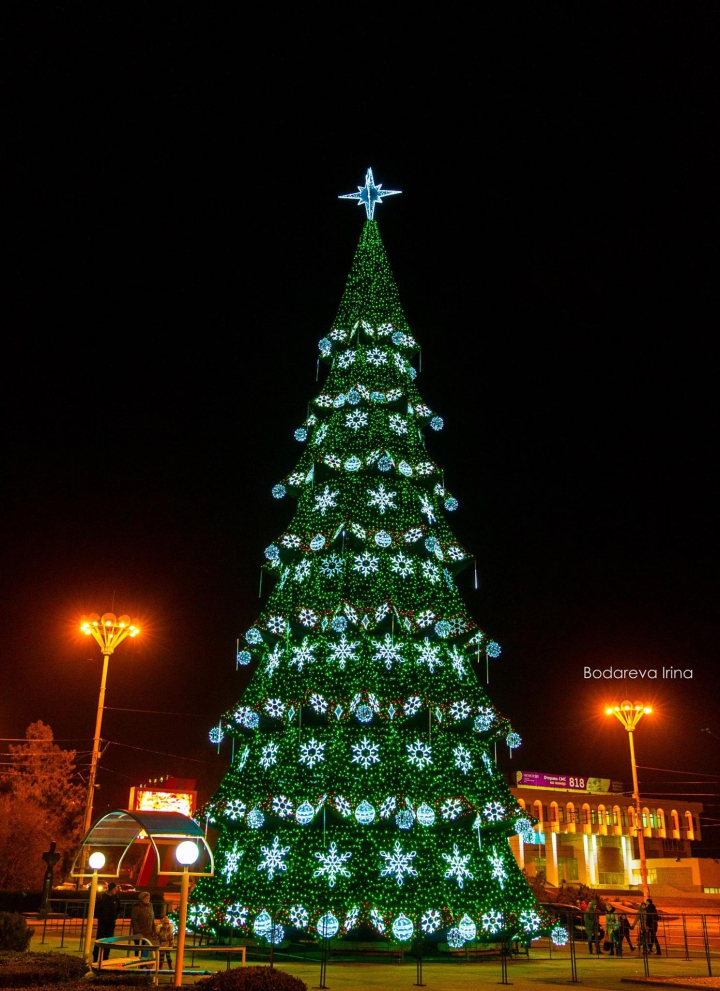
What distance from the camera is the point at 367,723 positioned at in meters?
18.3

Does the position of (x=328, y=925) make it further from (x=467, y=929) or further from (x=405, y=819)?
(x=467, y=929)

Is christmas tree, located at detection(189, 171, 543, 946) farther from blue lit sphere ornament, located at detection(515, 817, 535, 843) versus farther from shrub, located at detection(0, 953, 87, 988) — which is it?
shrub, located at detection(0, 953, 87, 988)

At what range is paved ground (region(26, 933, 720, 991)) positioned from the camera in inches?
554

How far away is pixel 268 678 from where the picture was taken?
19812 millimetres

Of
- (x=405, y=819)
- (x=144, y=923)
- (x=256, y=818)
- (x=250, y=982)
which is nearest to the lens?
(x=250, y=982)

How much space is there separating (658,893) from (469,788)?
4914 cm

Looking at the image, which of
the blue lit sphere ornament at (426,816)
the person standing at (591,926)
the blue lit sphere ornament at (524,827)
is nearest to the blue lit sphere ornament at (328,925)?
the blue lit sphere ornament at (426,816)

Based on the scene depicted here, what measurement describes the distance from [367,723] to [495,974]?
5.09 metres

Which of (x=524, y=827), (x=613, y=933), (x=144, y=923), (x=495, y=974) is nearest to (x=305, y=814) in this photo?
(x=144, y=923)

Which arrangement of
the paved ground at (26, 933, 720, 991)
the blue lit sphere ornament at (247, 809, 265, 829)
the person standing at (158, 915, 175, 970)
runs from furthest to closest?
1. the blue lit sphere ornament at (247, 809, 265, 829)
2. the person standing at (158, 915, 175, 970)
3. the paved ground at (26, 933, 720, 991)

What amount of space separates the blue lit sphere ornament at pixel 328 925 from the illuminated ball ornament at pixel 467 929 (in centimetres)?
233

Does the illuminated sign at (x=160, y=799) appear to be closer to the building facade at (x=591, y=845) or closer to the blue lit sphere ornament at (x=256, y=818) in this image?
the building facade at (x=591, y=845)

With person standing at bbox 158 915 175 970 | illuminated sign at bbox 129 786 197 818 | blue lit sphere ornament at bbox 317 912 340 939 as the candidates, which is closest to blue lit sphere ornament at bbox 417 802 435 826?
blue lit sphere ornament at bbox 317 912 340 939

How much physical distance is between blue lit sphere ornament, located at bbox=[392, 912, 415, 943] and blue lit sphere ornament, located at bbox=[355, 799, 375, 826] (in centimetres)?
178
